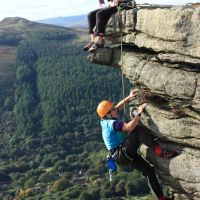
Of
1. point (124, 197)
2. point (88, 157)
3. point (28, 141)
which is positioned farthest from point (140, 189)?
point (28, 141)

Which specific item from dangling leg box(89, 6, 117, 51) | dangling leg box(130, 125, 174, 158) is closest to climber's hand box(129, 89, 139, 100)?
dangling leg box(130, 125, 174, 158)

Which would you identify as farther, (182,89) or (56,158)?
(56,158)

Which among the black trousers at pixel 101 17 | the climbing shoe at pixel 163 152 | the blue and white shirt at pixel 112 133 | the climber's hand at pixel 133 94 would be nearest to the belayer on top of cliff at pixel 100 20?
the black trousers at pixel 101 17

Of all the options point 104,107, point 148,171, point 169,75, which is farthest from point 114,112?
point 148,171

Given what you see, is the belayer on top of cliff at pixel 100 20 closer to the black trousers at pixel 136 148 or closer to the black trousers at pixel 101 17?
the black trousers at pixel 101 17

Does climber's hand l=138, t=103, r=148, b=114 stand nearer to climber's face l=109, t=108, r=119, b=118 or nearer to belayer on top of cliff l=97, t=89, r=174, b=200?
belayer on top of cliff l=97, t=89, r=174, b=200

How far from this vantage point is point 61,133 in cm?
18912

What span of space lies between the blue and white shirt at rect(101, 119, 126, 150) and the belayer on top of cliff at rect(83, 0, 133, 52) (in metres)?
3.05

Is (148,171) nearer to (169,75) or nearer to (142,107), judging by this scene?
(142,107)

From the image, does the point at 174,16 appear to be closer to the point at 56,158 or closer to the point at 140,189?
the point at 140,189

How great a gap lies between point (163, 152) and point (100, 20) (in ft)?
15.0

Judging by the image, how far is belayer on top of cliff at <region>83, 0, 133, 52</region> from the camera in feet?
46.8

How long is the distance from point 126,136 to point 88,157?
13814 cm

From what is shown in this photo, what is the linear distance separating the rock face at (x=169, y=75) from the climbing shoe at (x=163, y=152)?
182mm
